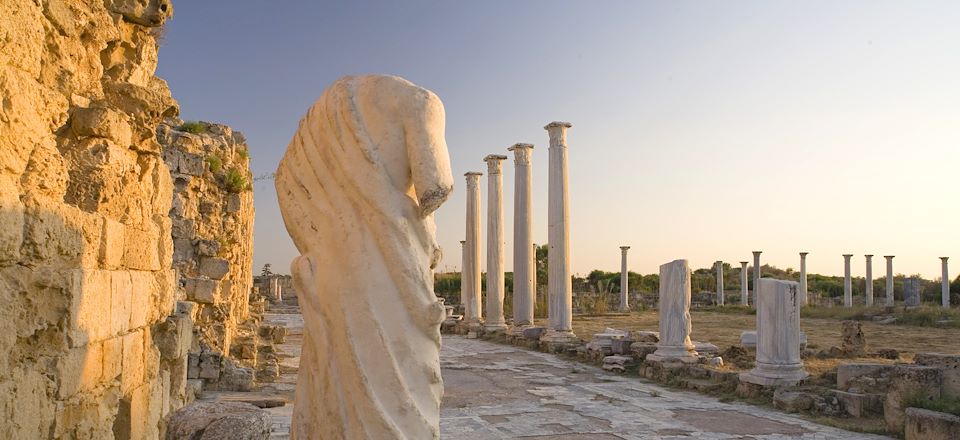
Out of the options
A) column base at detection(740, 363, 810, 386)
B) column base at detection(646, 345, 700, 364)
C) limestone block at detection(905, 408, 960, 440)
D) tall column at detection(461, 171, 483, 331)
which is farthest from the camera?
tall column at detection(461, 171, 483, 331)

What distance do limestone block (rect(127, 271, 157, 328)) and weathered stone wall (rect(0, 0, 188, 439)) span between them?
0.01 metres

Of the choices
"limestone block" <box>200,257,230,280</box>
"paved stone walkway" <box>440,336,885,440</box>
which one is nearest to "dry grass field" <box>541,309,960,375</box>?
"paved stone walkway" <box>440,336,885,440</box>

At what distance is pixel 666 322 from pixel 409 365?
1131 centimetres

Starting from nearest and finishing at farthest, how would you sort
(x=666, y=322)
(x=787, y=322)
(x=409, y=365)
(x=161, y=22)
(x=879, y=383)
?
1. (x=409, y=365)
2. (x=161, y=22)
3. (x=879, y=383)
4. (x=787, y=322)
5. (x=666, y=322)

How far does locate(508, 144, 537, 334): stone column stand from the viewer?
20156 millimetres

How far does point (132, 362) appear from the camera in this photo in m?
3.95

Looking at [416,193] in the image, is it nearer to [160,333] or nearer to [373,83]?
[373,83]

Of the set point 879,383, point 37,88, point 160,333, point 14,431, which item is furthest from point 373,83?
point 879,383

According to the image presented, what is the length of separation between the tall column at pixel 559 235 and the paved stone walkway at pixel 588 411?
152 inches

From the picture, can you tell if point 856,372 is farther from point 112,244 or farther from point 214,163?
point 214,163

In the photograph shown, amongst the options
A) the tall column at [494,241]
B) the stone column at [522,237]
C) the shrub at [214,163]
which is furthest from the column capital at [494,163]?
the shrub at [214,163]

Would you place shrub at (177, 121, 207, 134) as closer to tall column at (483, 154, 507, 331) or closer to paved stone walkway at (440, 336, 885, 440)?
paved stone walkway at (440, 336, 885, 440)

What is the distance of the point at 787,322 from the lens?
10727mm

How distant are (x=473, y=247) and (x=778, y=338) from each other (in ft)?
48.7
